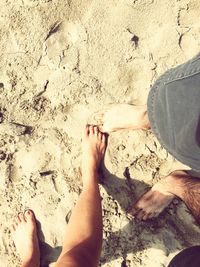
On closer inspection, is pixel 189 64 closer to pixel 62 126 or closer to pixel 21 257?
pixel 62 126

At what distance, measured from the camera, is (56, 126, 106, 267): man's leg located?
191 cm

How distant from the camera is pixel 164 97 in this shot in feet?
5.05

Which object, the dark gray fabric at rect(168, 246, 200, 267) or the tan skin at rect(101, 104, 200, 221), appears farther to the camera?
the tan skin at rect(101, 104, 200, 221)

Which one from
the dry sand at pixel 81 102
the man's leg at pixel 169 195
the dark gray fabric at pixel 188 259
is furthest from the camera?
the dry sand at pixel 81 102

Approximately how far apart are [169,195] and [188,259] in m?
0.37

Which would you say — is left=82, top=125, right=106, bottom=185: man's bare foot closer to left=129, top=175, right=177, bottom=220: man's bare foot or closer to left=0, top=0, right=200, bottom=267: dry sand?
left=0, top=0, right=200, bottom=267: dry sand

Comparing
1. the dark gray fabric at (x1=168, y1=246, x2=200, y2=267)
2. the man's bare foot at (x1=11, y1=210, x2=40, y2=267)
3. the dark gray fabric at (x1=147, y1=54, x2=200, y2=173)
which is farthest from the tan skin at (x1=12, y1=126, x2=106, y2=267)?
the dark gray fabric at (x1=147, y1=54, x2=200, y2=173)

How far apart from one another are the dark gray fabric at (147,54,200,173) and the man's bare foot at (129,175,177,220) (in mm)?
572

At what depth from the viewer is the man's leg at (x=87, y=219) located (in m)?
1.91

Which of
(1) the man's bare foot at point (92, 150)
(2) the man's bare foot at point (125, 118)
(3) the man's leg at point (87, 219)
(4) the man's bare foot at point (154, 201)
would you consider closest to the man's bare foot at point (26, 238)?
(3) the man's leg at point (87, 219)

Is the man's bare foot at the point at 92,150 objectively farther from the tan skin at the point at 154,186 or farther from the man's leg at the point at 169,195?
the man's leg at the point at 169,195

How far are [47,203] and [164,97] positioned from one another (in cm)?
98

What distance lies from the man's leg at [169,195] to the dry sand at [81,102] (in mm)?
53

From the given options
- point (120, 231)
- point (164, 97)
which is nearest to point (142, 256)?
point (120, 231)
